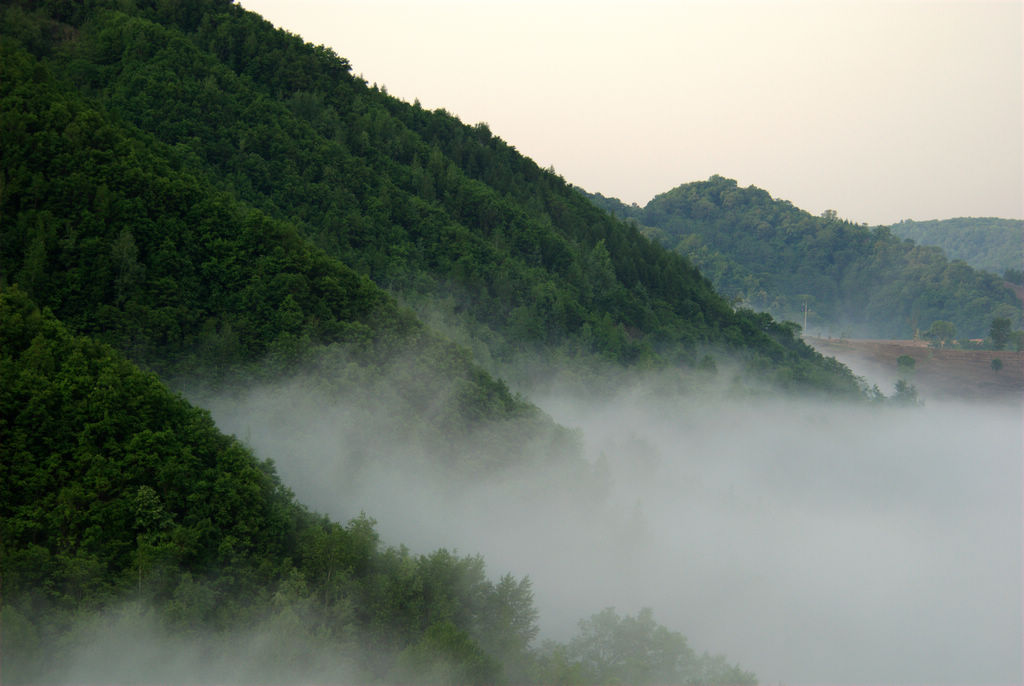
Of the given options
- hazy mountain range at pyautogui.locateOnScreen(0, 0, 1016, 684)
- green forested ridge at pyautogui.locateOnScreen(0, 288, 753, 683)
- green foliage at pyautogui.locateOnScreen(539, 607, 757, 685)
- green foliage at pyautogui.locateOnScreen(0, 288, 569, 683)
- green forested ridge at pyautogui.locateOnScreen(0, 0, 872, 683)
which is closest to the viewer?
green forested ridge at pyautogui.locateOnScreen(0, 288, 753, 683)

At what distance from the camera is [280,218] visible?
83625 mm

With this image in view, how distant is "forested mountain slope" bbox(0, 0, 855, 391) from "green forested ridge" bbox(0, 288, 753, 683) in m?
9.55

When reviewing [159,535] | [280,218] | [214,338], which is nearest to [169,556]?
[159,535]

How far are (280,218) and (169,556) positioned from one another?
49111 millimetres

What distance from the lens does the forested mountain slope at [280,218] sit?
53.6 meters

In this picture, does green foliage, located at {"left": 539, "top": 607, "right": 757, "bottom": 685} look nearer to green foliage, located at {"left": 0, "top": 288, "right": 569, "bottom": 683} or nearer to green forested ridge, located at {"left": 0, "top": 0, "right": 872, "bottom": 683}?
green forested ridge, located at {"left": 0, "top": 0, "right": 872, "bottom": 683}

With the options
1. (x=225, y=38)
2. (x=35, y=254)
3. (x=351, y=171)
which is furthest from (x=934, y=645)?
(x=225, y=38)

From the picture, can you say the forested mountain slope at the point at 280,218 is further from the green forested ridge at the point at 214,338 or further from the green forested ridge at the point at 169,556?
the green forested ridge at the point at 169,556

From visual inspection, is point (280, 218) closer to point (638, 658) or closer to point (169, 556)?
point (169, 556)

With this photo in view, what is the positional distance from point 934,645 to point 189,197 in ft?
269

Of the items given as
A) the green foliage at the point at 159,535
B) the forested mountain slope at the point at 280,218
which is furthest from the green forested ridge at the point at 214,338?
the forested mountain slope at the point at 280,218

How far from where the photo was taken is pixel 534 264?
11938 cm

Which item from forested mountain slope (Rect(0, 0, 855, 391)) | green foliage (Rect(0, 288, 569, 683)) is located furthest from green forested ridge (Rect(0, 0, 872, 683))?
A: forested mountain slope (Rect(0, 0, 855, 391))

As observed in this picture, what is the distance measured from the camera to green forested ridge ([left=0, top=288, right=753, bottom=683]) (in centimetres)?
3653
